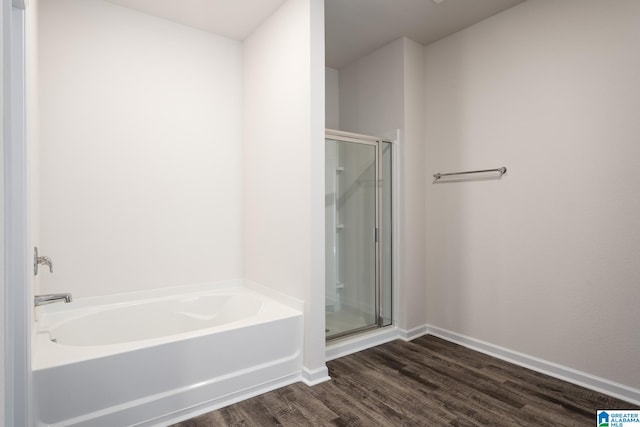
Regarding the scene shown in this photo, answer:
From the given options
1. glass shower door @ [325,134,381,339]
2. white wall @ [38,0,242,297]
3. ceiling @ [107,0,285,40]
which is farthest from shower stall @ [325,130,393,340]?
ceiling @ [107,0,285,40]

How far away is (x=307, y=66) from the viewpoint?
7.49ft

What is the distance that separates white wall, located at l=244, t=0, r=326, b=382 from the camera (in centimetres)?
→ 230

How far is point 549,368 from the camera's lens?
2391 mm

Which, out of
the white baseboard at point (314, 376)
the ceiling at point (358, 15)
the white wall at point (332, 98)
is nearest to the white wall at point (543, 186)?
the ceiling at point (358, 15)

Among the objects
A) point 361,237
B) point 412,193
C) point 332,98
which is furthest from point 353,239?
point 332,98

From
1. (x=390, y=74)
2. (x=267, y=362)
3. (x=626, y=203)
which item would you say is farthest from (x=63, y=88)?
(x=626, y=203)

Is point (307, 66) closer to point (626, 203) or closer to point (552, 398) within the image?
point (626, 203)

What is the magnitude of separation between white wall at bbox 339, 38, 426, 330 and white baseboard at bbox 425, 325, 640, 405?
39cm

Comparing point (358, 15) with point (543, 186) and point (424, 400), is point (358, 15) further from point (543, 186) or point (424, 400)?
point (424, 400)

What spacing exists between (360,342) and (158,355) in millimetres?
1530

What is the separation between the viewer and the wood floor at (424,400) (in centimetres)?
189

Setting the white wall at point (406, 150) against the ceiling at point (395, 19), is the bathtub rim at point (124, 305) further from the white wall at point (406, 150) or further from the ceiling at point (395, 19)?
the ceiling at point (395, 19)

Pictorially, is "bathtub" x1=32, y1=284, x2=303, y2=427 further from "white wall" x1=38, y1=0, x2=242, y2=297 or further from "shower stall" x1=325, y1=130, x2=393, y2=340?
"shower stall" x1=325, y1=130, x2=393, y2=340

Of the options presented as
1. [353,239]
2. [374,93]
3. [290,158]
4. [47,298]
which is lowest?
[47,298]
